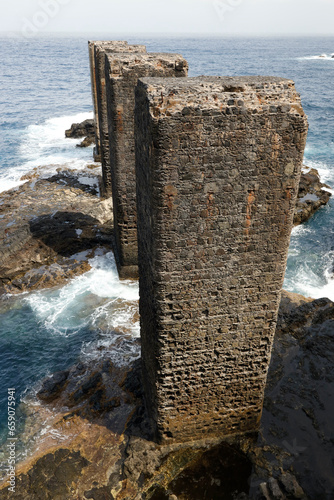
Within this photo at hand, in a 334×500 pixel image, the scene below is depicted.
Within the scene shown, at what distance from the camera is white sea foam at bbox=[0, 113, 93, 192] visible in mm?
23266

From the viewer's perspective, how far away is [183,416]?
6676 millimetres

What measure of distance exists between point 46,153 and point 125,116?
18.9 meters

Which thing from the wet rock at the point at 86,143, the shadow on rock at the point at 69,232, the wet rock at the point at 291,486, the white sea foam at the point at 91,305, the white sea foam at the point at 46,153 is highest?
the wet rock at the point at 291,486

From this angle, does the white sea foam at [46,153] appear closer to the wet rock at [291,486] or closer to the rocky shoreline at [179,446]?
the rocky shoreline at [179,446]

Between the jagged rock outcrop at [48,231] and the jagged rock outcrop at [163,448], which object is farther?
the jagged rock outcrop at [48,231]

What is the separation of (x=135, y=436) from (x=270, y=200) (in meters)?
4.67

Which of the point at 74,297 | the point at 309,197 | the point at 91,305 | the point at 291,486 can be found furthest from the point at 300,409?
the point at 309,197

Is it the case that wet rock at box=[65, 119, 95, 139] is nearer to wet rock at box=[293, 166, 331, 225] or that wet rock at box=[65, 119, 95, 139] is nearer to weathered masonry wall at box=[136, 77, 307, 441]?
wet rock at box=[293, 166, 331, 225]

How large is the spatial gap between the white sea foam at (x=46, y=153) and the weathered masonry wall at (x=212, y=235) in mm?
17870

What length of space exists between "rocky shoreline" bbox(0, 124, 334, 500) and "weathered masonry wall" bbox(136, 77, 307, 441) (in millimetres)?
487

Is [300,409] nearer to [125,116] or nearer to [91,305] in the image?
[91,305]

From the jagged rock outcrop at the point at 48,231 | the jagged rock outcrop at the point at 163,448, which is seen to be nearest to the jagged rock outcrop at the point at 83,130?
the jagged rock outcrop at the point at 48,231

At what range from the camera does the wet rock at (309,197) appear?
19391 millimetres

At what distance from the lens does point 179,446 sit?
22.5 feet
